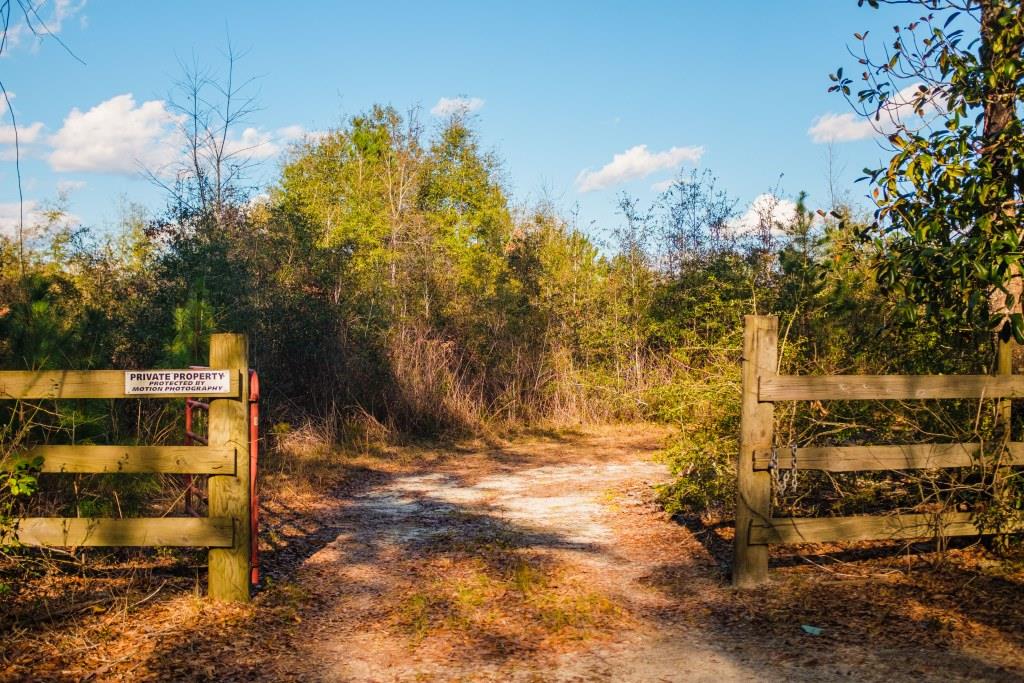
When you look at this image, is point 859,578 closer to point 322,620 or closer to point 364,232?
point 322,620

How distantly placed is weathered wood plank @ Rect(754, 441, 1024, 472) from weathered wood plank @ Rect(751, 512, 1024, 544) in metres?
0.38

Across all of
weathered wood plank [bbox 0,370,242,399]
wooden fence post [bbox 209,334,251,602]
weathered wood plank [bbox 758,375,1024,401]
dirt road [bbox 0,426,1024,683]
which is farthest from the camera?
weathered wood plank [bbox 758,375,1024,401]

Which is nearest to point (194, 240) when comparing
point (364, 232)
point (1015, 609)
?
point (1015, 609)

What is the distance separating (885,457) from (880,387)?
50 centimetres

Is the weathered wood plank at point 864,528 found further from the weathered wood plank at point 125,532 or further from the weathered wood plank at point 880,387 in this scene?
the weathered wood plank at point 125,532

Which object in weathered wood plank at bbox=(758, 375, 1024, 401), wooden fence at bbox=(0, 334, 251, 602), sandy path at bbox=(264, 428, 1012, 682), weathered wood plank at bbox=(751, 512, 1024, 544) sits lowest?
sandy path at bbox=(264, 428, 1012, 682)

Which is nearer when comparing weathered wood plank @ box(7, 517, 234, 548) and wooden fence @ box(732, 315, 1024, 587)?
weathered wood plank @ box(7, 517, 234, 548)

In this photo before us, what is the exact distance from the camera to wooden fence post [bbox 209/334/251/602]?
17.9 feet

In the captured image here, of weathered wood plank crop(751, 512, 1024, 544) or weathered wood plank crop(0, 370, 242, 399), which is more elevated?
weathered wood plank crop(0, 370, 242, 399)

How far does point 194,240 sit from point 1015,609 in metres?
11.4

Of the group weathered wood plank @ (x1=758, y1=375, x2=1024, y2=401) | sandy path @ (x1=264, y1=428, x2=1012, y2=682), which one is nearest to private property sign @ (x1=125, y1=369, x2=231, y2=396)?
sandy path @ (x1=264, y1=428, x2=1012, y2=682)

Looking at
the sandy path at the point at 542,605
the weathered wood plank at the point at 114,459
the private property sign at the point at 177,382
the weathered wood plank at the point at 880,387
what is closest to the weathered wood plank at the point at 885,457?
the weathered wood plank at the point at 880,387

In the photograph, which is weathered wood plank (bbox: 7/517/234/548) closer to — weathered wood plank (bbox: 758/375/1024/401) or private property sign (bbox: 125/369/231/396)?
private property sign (bbox: 125/369/231/396)

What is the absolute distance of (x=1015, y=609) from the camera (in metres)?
5.33
